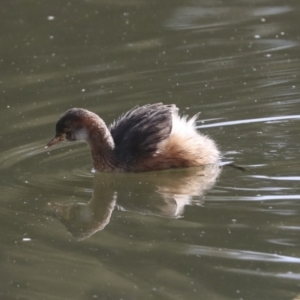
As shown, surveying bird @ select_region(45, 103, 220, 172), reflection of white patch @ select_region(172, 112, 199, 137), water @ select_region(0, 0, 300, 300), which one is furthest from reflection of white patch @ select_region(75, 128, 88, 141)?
reflection of white patch @ select_region(172, 112, 199, 137)

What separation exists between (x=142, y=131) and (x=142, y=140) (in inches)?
2.8

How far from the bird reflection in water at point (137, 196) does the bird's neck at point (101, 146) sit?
82mm

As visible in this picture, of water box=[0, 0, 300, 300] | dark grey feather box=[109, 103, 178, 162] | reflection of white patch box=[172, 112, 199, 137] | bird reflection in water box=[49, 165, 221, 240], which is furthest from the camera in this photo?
reflection of white patch box=[172, 112, 199, 137]

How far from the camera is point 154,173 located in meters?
6.72

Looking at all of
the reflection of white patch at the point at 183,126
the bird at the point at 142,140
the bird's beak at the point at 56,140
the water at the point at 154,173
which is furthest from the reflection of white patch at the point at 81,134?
the reflection of white patch at the point at 183,126

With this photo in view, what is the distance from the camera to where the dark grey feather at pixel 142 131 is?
667 cm

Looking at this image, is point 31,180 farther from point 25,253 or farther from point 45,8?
point 45,8

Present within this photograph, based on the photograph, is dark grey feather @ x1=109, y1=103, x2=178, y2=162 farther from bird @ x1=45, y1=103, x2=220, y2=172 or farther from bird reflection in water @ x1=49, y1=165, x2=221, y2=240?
bird reflection in water @ x1=49, y1=165, x2=221, y2=240

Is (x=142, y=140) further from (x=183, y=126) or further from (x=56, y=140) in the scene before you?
(x=56, y=140)

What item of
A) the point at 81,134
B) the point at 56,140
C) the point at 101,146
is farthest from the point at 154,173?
the point at 56,140

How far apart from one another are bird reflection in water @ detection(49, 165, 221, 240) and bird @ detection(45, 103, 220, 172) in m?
0.08

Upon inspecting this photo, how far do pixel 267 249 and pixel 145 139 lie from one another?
A: 2.01 meters

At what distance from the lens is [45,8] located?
1092cm

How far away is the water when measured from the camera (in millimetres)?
4793
